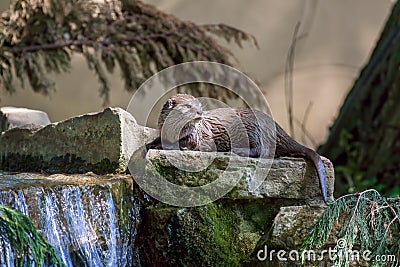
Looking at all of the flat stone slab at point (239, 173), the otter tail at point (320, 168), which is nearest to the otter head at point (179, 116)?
the flat stone slab at point (239, 173)

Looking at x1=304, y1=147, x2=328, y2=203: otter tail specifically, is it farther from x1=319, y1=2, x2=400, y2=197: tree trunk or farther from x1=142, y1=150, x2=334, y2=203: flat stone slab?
x1=319, y1=2, x2=400, y2=197: tree trunk

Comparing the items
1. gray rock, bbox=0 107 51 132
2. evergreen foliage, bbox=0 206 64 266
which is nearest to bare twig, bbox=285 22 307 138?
gray rock, bbox=0 107 51 132

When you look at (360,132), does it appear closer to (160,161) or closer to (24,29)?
(24,29)

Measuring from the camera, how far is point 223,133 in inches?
85.5

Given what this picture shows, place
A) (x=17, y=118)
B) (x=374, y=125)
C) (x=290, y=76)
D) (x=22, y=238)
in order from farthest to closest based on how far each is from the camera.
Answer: (x=290, y=76) < (x=374, y=125) < (x=17, y=118) < (x=22, y=238)

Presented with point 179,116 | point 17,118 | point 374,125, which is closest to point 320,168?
point 179,116

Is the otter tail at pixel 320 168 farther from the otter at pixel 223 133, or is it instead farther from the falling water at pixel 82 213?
the falling water at pixel 82 213

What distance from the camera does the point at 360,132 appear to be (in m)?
4.77

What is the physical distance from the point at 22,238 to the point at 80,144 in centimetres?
73

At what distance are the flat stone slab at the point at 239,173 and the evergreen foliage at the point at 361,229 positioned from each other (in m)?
0.23

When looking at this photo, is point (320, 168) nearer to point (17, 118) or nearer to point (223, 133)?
point (223, 133)

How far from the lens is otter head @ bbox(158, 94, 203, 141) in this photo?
206 centimetres

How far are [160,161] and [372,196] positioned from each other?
2.16ft

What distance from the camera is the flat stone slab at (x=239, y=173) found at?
1972 millimetres
